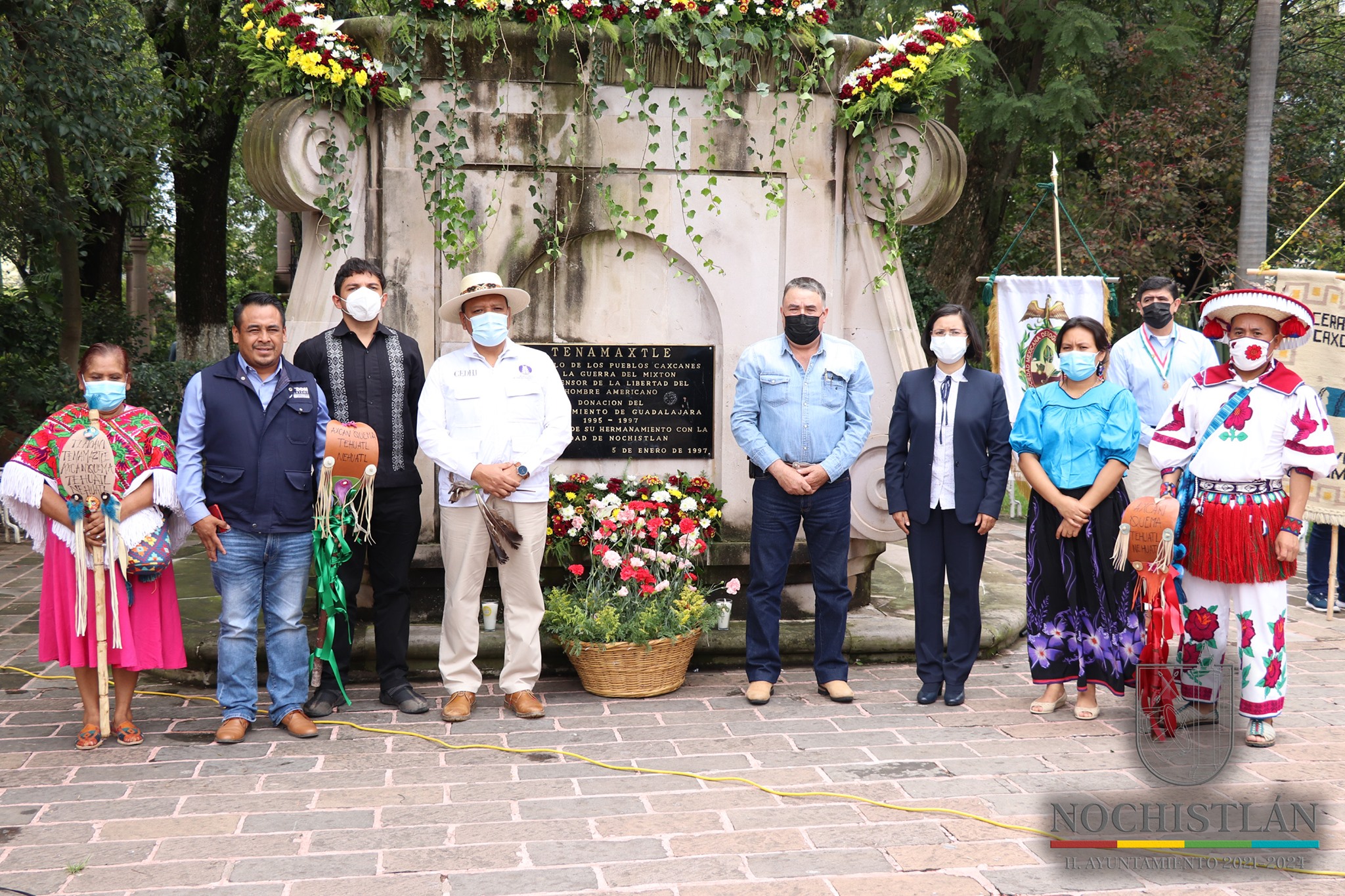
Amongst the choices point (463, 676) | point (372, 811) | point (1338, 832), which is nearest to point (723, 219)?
point (463, 676)

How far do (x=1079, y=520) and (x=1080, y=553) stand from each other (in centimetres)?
22

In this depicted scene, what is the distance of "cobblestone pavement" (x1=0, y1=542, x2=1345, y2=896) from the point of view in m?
3.53

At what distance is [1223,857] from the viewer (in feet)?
12.1

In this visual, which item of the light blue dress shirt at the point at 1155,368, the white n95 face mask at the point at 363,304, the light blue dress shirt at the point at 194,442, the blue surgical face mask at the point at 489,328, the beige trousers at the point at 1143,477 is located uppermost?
the white n95 face mask at the point at 363,304

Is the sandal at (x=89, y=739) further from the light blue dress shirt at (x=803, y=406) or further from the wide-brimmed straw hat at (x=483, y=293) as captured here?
the light blue dress shirt at (x=803, y=406)

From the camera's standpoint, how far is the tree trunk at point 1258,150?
34.8 feet

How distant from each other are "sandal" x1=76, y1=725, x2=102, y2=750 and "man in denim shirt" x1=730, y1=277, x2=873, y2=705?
291cm

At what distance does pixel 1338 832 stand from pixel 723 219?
13.6 ft

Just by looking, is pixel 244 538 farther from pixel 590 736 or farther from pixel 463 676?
pixel 590 736

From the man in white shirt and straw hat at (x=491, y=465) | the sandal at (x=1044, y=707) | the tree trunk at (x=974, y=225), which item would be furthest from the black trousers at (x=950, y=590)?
the tree trunk at (x=974, y=225)

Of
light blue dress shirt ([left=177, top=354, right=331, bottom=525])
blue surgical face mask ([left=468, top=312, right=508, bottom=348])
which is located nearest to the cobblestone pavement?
light blue dress shirt ([left=177, top=354, right=331, bottom=525])

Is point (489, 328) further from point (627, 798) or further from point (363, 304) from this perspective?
point (627, 798)

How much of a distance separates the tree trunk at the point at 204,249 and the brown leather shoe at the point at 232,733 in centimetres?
1086

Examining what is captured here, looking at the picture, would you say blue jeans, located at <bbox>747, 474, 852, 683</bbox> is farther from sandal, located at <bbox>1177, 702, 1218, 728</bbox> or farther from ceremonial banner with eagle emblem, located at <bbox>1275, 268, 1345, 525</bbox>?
ceremonial banner with eagle emblem, located at <bbox>1275, 268, 1345, 525</bbox>
